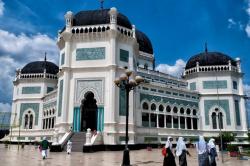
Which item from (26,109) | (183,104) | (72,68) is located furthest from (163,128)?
(26,109)

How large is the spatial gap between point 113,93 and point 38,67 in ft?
77.9

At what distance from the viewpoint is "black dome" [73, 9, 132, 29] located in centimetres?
2975

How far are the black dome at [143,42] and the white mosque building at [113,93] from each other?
19cm

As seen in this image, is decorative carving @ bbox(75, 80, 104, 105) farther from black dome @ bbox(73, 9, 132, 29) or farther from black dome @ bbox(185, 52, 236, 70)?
black dome @ bbox(185, 52, 236, 70)

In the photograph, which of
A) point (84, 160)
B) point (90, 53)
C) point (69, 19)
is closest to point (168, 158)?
point (84, 160)

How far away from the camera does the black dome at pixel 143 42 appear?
4466cm

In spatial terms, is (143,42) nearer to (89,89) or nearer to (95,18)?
(95,18)

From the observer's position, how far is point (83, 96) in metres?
28.0

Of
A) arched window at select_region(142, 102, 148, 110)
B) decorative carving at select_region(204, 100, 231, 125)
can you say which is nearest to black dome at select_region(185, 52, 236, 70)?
decorative carving at select_region(204, 100, 231, 125)

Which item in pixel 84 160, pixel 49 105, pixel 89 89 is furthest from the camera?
pixel 49 105

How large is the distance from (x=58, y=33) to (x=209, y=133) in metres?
25.6

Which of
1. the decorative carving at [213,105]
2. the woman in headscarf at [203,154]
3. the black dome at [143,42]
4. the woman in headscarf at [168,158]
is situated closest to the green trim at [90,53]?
the black dome at [143,42]

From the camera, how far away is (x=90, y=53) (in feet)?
94.8

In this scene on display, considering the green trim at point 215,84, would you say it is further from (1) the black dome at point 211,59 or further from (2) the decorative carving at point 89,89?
(2) the decorative carving at point 89,89
